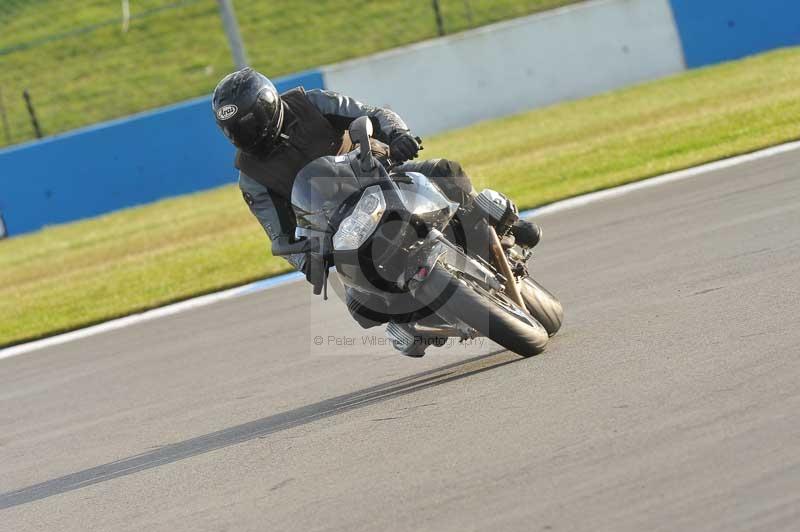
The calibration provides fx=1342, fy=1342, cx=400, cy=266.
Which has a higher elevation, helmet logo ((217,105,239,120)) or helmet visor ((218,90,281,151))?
helmet logo ((217,105,239,120))

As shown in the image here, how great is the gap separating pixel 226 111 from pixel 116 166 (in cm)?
1619

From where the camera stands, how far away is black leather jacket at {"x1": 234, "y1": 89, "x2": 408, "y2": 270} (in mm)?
6703

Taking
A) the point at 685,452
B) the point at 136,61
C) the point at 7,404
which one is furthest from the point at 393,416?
the point at 136,61

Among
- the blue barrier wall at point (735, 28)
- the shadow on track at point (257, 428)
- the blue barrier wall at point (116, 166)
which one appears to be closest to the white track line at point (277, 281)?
the shadow on track at point (257, 428)

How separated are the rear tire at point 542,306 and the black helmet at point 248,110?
1.54m

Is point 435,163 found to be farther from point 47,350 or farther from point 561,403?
point 47,350

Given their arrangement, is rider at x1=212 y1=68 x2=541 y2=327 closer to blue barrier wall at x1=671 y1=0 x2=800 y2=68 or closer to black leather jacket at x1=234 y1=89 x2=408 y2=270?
black leather jacket at x1=234 y1=89 x2=408 y2=270

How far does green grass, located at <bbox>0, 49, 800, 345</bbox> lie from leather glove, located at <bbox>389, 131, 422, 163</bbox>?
6342 millimetres

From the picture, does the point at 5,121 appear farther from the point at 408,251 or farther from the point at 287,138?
the point at 408,251

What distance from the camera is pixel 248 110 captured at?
652 cm

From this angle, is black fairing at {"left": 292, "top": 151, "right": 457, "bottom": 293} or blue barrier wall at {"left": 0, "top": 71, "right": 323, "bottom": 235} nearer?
black fairing at {"left": 292, "top": 151, "right": 457, "bottom": 293}

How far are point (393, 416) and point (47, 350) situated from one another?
567 centimetres

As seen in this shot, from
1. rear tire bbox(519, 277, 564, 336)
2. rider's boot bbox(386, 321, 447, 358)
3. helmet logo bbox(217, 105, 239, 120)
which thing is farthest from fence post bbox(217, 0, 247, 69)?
rider's boot bbox(386, 321, 447, 358)

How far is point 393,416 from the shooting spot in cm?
617
